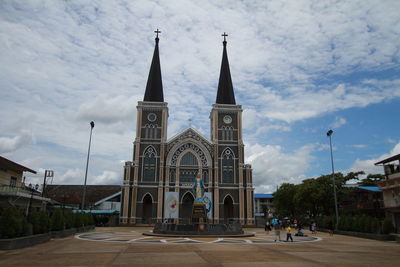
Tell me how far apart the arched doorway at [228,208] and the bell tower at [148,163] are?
10.7 meters

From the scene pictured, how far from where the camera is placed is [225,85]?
61031 millimetres

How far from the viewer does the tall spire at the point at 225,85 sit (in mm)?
59966

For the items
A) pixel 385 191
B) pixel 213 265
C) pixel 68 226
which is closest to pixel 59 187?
pixel 68 226

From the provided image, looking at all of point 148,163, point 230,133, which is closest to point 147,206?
point 148,163

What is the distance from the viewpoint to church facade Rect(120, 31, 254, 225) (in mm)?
52375

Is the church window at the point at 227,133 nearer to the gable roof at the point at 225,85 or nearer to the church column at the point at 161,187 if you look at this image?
the gable roof at the point at 225,85

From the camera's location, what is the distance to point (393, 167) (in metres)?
33.6

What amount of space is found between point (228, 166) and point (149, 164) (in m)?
12.8

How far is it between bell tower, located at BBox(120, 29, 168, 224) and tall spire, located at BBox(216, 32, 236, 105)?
33.6 feet

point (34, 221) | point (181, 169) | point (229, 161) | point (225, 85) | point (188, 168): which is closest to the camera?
point (34, 221)

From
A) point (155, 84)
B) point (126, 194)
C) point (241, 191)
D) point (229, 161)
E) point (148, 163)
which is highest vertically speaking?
point (155, 84)

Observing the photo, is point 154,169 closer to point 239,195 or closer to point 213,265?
point 239,195

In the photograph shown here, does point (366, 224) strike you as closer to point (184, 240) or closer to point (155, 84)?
point (184, 240)

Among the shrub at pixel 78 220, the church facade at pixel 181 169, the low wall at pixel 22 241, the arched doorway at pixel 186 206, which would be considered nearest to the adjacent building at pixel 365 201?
the church facade at pixel 181 169
